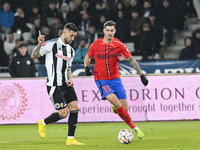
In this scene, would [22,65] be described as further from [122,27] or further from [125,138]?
[125,138]

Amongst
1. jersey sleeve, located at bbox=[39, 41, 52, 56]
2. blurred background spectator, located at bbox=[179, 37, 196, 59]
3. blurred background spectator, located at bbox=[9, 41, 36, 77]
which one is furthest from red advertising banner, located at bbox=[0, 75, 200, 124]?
jersey sleeve, located at bbox=[39, 41, 52, 56]

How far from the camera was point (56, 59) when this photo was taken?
272 inches

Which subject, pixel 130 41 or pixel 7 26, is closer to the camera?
pixel 130 41

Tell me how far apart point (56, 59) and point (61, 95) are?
623mm

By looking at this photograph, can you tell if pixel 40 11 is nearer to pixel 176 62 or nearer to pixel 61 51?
pixel 176 62

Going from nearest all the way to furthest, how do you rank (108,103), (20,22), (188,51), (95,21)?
(108,103)
(188,51)
(95,21)
(20,22)

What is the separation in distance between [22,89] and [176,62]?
517 centimetres

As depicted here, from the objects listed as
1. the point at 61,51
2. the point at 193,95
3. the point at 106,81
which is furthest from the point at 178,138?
the point at 193,95

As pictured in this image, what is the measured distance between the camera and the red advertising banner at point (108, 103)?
1106 cm

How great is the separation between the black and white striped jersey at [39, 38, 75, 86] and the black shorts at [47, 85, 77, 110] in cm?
9

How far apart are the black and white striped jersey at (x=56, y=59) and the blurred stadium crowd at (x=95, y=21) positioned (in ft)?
25.7

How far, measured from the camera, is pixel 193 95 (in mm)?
11047

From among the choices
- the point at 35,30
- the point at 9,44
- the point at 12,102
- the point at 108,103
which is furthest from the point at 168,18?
the point at 12,102

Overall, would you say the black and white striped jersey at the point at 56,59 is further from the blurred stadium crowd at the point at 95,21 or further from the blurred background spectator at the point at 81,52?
the blurred stadium crowd at the point at 95,21
